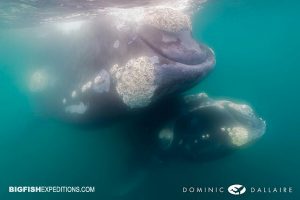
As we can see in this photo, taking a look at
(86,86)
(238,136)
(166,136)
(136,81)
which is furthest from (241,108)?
(86,86)

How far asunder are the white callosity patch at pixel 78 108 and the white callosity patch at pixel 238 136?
4770mm

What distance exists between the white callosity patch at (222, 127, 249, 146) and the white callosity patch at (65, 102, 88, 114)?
477cm

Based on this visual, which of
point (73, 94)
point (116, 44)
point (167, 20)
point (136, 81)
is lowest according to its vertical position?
point (136, 81)

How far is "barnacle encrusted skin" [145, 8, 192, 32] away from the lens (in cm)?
829

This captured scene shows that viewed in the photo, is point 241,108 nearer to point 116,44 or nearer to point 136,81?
point 136,81

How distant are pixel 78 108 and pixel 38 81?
4.02 meters

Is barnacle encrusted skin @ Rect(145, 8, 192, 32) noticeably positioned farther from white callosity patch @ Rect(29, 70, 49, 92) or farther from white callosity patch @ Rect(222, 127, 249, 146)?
white callosity patch @ Rect(29, 70, 49, 92)

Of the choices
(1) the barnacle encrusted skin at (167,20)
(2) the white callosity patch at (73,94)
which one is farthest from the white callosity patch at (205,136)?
(2) the white callosity patch at (73,94)

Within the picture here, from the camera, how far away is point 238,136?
34.0 feet

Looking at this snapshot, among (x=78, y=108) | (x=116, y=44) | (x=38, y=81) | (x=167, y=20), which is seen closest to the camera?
(x=167, y=20)

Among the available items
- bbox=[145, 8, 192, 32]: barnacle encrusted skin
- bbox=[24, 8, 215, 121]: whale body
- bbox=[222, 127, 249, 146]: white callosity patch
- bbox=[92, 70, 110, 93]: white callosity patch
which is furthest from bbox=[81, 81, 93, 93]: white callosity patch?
bbox=[222, 127, 249, 146]: white callosity patch

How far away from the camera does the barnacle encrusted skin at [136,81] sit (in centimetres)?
774

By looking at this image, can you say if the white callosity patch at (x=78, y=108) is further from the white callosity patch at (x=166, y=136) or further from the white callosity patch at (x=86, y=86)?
the white callosity patch at (x=166, y=136)

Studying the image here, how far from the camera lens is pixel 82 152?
48.1ft
